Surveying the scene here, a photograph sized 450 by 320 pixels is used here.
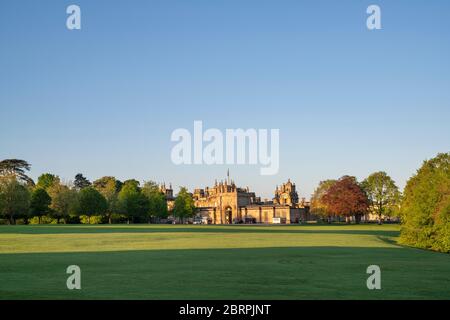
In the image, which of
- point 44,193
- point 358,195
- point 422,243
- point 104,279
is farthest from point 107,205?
point 104,279

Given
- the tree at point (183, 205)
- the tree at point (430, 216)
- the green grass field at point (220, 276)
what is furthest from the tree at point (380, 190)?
the green grass field at point (220, 276)

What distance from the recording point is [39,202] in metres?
110

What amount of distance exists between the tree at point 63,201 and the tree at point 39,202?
1224 mm

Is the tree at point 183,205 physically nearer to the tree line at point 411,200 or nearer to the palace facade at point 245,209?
the palace facade at point 245,209

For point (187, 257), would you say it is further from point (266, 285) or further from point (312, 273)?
point (266, 285)

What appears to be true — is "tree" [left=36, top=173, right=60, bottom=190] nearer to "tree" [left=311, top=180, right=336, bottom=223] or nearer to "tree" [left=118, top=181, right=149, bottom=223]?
"tree" [left=118, top=181, right=149, bottom=223]

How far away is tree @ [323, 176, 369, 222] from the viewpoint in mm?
122000

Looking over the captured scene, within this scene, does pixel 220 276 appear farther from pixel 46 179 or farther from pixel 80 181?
pixel 80 181

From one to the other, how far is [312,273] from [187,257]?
871cm

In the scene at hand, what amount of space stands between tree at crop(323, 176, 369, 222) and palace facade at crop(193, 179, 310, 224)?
112 feet

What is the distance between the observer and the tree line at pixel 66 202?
100500mm

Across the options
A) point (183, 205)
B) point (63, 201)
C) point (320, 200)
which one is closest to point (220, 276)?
point (63, 201)

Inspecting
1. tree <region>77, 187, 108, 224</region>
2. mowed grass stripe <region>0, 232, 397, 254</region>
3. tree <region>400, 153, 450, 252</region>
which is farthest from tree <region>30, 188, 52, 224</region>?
tree <region>400, 153, 450, 252</region>
